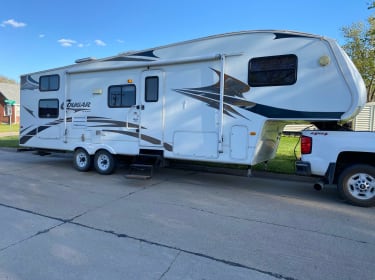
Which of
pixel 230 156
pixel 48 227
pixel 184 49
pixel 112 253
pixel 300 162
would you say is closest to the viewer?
pixel 112 253

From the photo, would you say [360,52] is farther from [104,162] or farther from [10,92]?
[10,92]

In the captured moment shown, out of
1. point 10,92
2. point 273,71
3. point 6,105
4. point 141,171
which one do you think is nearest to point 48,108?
point 141,171

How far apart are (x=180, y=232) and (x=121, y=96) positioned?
473cm

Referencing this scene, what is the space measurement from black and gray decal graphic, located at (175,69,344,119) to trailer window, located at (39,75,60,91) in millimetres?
4291

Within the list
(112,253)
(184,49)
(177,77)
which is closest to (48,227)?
(112,253)

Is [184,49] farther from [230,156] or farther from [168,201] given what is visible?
[168,201]

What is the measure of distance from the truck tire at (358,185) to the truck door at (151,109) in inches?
160

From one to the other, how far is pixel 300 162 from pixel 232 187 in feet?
5.80

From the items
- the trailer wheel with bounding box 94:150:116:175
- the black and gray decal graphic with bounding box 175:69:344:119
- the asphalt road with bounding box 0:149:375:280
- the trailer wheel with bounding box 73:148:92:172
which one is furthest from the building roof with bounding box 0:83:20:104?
the black and gray decal graphic with bounding box 175:69:344:119

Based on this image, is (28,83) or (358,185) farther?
(28,83)

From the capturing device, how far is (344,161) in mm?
5945

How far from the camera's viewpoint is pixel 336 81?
18.3ft

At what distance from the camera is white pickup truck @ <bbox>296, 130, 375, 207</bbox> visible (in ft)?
18.2

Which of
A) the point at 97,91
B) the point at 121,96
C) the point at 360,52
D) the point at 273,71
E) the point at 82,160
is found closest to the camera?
the point at 273,71
